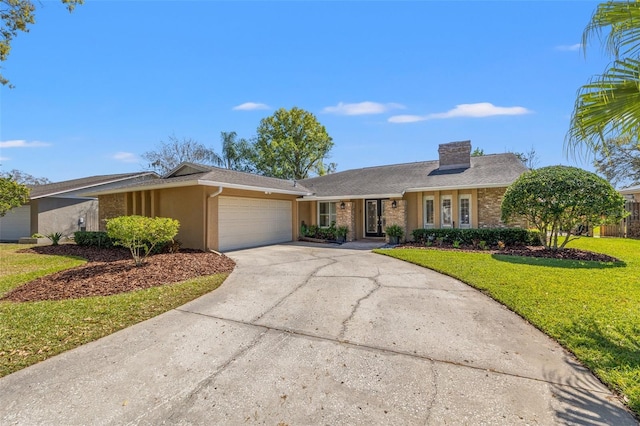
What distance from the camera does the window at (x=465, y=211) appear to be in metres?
13.2

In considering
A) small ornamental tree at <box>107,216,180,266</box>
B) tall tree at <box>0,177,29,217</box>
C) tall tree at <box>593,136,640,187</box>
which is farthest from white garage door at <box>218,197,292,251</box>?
tall tree at <box>593,136,640,187</box>

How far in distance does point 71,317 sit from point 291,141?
3106 cm

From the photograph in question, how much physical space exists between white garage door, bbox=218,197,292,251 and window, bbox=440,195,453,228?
7.40m

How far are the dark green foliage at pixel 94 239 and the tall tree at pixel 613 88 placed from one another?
14.6 metres

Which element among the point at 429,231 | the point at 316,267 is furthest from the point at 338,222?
the point at 316,267

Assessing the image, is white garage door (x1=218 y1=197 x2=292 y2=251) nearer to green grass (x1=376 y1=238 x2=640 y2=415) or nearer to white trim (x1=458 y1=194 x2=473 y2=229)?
green grass (x1=376 y1=238 x2=640 y2=415)

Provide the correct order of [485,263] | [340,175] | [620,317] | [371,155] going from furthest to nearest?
[371,155] → [340,175] → [485,263] → [620,317]

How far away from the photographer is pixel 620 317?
4.23 meters

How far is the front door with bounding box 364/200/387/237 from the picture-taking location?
15.0 meters

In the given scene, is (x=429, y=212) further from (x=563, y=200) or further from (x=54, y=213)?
(x=54, y=213)

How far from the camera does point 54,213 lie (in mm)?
17172

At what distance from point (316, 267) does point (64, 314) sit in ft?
17.6

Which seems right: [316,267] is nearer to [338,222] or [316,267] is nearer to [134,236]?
[134,236]

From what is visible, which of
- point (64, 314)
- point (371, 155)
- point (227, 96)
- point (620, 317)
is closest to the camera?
point (620, 317)
